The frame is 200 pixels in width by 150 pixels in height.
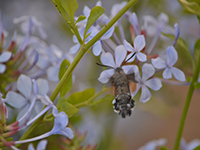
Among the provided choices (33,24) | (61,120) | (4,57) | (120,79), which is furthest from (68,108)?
(33,24)

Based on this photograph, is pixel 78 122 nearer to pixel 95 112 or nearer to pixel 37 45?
pixel 95 112

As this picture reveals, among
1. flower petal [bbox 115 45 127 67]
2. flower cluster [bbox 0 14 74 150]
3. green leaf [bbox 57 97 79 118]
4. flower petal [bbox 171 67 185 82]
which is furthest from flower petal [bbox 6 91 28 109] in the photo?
flower petal [bbox 171 67 185 82]

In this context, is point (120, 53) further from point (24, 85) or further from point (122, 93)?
point (24, 85)

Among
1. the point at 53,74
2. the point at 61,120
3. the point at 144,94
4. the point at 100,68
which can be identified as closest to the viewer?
the point at 61,120

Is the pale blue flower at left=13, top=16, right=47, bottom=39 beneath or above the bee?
above

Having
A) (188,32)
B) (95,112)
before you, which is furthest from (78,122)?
(188,32)

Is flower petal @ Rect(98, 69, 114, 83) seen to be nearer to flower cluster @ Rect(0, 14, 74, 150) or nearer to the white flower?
the white flower
